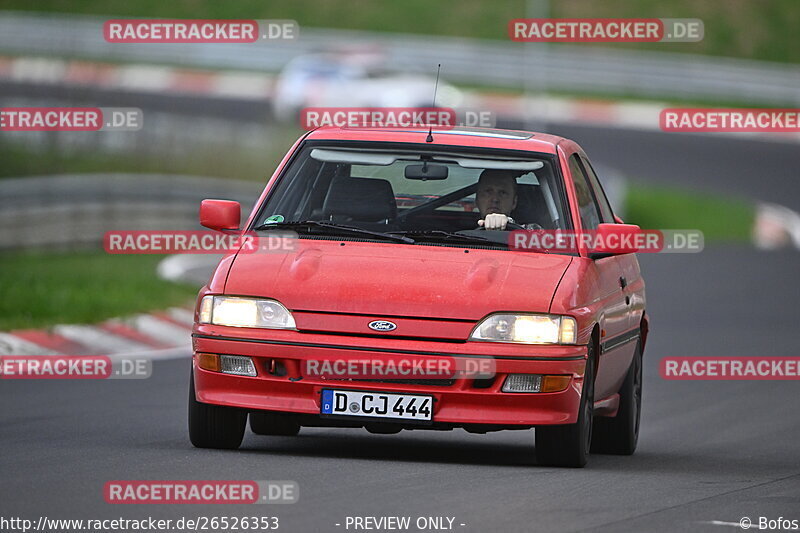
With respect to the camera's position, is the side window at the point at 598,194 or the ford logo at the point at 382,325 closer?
the ford logo at the point at 382,325

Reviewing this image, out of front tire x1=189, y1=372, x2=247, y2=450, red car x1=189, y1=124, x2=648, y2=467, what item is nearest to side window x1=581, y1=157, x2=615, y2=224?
red car x1=189, y1=124, x2=648, y2=467

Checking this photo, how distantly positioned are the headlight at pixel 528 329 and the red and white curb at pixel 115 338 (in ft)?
19.9

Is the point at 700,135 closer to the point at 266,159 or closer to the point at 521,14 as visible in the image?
the point at 521,14

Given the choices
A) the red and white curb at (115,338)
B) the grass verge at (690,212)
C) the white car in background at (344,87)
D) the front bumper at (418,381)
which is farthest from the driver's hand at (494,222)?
the white car in background at (344,87)

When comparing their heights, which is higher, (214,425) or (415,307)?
(415,307)

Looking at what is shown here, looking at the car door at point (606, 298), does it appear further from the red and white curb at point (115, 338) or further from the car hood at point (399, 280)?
the red and white curb at point (115, 338)

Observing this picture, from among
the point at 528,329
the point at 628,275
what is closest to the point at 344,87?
the point at 628,275

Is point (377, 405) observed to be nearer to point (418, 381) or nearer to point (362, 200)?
point (418, 381)

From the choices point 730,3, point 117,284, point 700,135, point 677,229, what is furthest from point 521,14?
point 117,284

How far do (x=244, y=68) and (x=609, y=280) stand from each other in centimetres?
4117

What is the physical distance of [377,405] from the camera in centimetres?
837

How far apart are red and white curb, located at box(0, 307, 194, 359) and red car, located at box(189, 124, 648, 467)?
4.64 m

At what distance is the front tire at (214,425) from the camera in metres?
8.72

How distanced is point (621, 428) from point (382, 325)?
2298mm
